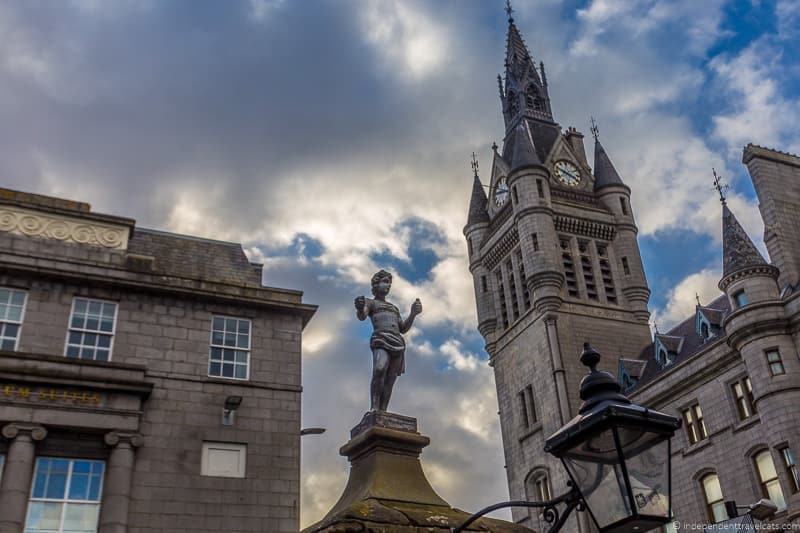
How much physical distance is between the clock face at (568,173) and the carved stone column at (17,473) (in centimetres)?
5100

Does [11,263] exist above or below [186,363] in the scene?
above

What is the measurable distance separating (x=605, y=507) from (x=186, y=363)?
20100 mm

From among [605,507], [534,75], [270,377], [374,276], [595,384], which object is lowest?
[605,507]

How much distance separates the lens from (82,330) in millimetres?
22703

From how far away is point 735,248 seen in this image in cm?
3809

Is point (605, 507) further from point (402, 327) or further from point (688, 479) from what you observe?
point (688, 479)

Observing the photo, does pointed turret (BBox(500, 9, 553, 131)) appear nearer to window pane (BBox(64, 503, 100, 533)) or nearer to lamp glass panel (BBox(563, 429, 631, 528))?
window pane (BBox(64, 503, 100, 533))

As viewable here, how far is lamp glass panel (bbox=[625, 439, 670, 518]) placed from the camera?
4.61 metres

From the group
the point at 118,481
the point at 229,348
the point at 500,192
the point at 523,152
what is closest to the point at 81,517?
the point at 118,481

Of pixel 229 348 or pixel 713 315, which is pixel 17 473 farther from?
pixel 713 315

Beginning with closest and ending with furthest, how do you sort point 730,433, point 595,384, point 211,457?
1. point 595,384
2. point 211,457
3. point 730,433

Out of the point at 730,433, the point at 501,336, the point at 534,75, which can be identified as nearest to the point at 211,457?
the point at 730,433

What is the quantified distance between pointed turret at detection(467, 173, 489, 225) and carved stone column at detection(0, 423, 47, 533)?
50230 millimetres

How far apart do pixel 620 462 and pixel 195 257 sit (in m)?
23.5
